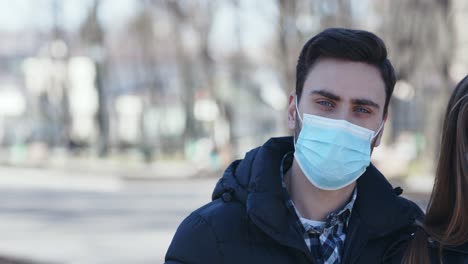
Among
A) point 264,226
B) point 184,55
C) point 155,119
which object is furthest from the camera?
point 155,119

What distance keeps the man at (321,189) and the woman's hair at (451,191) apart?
0.40ft

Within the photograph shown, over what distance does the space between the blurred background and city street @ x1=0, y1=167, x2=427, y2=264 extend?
34mm

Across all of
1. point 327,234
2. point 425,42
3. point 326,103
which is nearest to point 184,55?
point 425,42

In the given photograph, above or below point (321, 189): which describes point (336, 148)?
above

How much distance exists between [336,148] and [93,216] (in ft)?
49.5

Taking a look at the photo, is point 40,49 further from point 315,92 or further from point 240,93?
point 315,92

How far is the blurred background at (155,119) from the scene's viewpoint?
52.0ft

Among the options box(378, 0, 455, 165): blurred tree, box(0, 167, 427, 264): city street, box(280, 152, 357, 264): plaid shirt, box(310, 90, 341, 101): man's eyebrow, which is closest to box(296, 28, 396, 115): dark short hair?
box(310, 90, 341, 101): man's eyebrow

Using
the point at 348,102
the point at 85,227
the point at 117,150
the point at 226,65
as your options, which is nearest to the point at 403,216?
the point at 348,102

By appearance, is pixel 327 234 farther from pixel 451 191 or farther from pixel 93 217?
pixel 93 217

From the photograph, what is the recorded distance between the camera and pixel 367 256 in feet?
9.51

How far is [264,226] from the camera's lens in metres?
2.81

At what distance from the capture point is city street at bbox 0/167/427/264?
471 inches

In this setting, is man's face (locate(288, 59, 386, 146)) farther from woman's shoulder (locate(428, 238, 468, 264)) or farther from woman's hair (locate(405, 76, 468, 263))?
woman's shoulder (locate(428, 238, 468, 264))
